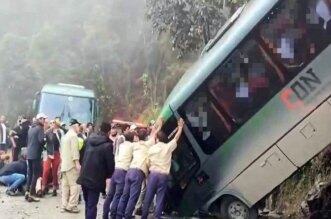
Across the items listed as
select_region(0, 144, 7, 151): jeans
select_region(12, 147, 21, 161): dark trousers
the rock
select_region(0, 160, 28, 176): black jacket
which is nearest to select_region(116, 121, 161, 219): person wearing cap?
the rock

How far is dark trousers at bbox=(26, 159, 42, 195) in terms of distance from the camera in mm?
10867

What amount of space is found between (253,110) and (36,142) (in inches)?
173

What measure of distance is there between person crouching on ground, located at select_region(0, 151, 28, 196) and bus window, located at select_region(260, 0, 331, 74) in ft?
19.0

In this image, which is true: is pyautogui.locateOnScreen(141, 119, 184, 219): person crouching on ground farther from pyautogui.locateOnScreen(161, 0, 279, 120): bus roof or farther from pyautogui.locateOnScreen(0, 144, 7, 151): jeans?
pyautogui.locateOnScreen(0, 144, 7, 151): jeans

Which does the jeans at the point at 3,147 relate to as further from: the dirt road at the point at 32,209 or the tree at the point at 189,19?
the tree at the point at 189,19

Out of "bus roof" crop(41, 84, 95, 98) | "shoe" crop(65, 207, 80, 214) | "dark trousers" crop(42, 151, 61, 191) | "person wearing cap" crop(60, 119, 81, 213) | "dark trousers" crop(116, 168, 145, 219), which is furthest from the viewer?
"bus roof" crop(41, 84, 95, 98)

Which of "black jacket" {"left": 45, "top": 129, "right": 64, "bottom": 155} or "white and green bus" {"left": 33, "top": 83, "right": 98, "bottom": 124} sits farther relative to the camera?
"white and green bus" {"left": 33, "top": 83, "right": 98, "bottom": 124}

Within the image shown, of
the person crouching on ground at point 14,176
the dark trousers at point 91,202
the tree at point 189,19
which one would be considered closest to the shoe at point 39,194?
the person crouching on ground at point 14,176

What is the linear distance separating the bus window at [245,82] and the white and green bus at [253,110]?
0.01 meters

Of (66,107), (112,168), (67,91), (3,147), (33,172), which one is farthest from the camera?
(67,91)

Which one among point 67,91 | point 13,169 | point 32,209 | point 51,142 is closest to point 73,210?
point 32,209

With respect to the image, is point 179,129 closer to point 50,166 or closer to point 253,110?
point 253,110

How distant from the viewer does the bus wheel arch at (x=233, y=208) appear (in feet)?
28.7

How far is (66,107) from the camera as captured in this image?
18.3 meters
